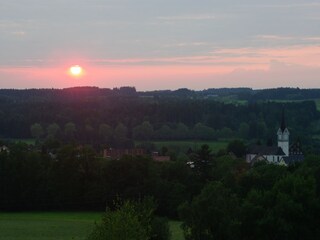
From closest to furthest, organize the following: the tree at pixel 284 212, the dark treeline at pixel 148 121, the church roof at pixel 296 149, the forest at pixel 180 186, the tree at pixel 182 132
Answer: the forest at pixel 180 186 < the tree at pixel 284 212 < the church roof at pixel 296 149 < the dark treeline at pixel 148 121 < the tree at pixel 182 132

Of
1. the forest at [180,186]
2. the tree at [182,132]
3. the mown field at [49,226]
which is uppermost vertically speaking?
the forest at [180,186]

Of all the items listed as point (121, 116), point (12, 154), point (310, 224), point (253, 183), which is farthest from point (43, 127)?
point (310, 224)

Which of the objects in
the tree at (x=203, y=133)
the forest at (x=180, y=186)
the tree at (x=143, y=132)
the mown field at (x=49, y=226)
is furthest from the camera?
the tree at (x=203, y=133)

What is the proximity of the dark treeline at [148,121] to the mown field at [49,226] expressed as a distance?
214 ft

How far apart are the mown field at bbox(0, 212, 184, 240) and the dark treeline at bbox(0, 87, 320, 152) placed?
214 ft

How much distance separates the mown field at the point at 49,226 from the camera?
46.8 metres

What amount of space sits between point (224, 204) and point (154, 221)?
385 cm

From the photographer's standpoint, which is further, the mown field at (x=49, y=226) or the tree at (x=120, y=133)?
the tree at (x=120, y=133)

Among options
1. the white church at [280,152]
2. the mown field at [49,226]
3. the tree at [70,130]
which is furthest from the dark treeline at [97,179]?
the tree at [70,130]

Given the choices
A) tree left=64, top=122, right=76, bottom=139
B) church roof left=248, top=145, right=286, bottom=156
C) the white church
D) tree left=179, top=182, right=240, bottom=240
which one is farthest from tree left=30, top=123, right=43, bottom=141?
tree left=179, top=182, right=240, bottom=240

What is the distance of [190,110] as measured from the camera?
16350cm

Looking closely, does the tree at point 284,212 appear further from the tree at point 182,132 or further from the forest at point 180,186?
the tree at point 182,132

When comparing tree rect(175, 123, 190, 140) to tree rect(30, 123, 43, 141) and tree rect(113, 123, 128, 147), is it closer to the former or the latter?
tree rect(113, 123, 128, 147)

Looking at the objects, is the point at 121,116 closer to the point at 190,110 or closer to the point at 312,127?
the point at 190,110
